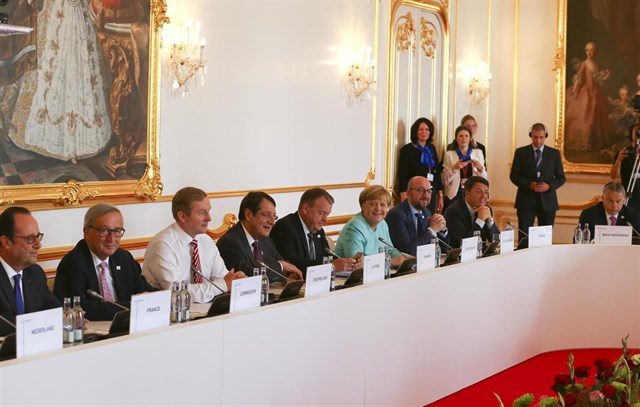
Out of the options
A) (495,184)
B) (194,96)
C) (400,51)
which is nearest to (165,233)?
(194,96)

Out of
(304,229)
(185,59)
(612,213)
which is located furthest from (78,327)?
(612,213)

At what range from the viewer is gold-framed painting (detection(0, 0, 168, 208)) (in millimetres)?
5547

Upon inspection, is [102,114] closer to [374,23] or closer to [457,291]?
[457,291]

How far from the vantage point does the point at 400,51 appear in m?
9.76

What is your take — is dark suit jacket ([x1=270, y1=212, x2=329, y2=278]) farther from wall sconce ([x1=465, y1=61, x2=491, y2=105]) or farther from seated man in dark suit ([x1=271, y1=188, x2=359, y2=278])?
wall sconce ([x1=465, y1=61, x2=491, y2=105])

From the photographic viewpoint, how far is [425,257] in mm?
5293

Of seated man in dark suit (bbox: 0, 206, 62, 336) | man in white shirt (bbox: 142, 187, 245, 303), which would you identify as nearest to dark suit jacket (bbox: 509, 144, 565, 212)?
man in white shirt (bbox: 142, 187, 245, 303)

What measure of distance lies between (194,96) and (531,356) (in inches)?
118

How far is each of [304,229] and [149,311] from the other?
2431 mm

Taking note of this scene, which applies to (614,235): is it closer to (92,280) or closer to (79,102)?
(79,102)

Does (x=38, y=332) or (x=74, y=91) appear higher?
(x=74, y=91)

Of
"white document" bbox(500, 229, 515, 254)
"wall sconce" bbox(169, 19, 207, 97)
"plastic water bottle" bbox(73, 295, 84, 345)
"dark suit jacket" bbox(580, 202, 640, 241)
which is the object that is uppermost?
"wall sconce" bbox(169, 19, 207, 97)

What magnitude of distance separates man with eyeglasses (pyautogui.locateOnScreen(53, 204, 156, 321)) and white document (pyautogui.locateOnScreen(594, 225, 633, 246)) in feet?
12.2

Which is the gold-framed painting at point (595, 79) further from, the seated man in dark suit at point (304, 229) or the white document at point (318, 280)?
the white document at point (318, 280)
